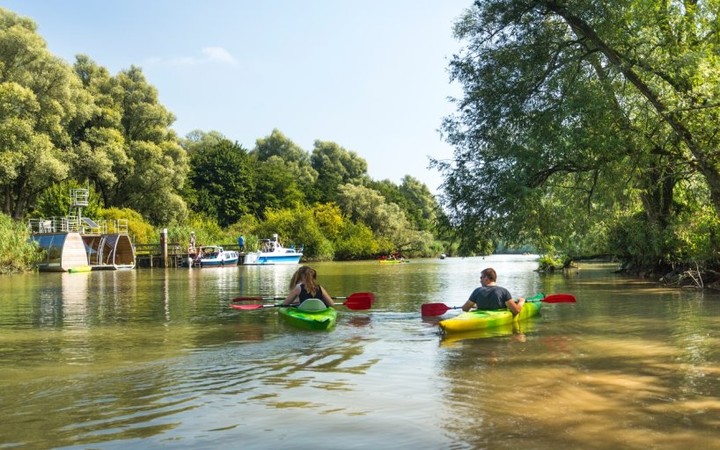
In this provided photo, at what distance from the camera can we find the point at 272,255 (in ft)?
194

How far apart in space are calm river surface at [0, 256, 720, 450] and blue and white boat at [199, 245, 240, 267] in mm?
38371

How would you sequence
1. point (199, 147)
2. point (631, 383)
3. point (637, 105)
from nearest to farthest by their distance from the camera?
point (631, 383), point (637, 105), point (199, 147)

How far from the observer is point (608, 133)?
621 inches

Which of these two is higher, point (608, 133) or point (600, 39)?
point (600, 39)

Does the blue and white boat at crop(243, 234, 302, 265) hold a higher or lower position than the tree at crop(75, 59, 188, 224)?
lower

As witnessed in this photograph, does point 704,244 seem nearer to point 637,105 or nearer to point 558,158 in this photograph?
point 637,105

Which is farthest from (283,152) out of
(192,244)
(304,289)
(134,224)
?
(304,289)

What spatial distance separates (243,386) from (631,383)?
424 centimetres

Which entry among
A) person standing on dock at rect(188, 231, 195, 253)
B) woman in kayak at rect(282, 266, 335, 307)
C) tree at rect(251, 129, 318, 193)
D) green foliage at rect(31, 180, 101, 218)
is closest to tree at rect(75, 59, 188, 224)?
green foliage at rect(31, 180, 101, 218)

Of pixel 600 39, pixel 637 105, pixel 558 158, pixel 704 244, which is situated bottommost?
pixel 704 244

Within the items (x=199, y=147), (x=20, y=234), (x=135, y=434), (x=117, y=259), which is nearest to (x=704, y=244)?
(x=135, y=434)

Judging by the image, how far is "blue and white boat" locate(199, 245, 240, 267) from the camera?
51781mm

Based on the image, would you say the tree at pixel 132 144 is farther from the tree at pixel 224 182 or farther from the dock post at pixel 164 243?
the tree at pixel 224 182

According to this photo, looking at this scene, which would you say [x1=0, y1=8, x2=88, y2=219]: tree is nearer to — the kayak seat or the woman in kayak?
the woman in kayak
